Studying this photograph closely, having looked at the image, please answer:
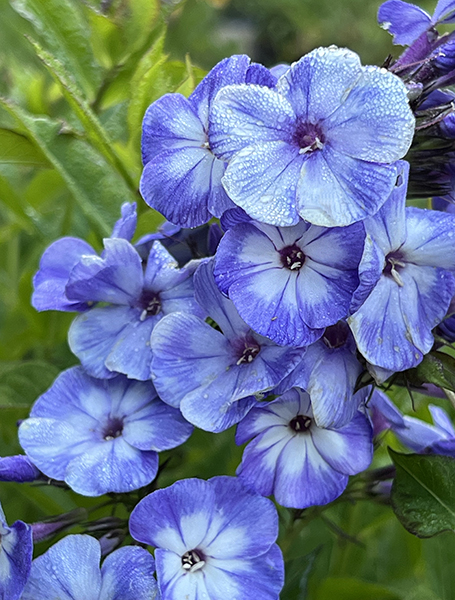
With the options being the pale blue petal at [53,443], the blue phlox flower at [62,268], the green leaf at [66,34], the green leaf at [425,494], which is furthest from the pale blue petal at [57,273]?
the green leaf at [425,494]

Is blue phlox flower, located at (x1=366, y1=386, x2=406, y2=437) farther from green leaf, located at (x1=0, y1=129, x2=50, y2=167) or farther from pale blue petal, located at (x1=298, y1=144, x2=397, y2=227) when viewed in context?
green leaf, located at (x1=0, y1=129, x2=50, y2=167)

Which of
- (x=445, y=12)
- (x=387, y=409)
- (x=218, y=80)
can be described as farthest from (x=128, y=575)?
(x=445, y=12)

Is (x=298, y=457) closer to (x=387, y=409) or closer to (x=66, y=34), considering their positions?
(x=387, y=409)

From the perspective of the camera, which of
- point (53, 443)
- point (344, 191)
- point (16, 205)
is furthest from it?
point (16, 205)

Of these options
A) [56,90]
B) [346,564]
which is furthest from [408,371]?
[56,90]

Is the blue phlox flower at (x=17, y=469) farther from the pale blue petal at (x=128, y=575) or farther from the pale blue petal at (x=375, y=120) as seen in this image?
the pale blue petal at (x=375, y=120)

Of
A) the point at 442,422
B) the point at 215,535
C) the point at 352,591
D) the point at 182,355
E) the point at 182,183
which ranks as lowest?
the point at 352,591

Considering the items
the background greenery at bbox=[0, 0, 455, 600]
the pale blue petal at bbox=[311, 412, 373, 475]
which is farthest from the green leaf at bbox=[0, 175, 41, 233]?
the pale blue petal at bbox=[311, 412, 373, 475]

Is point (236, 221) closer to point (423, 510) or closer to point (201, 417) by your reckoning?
point (201, 417)
